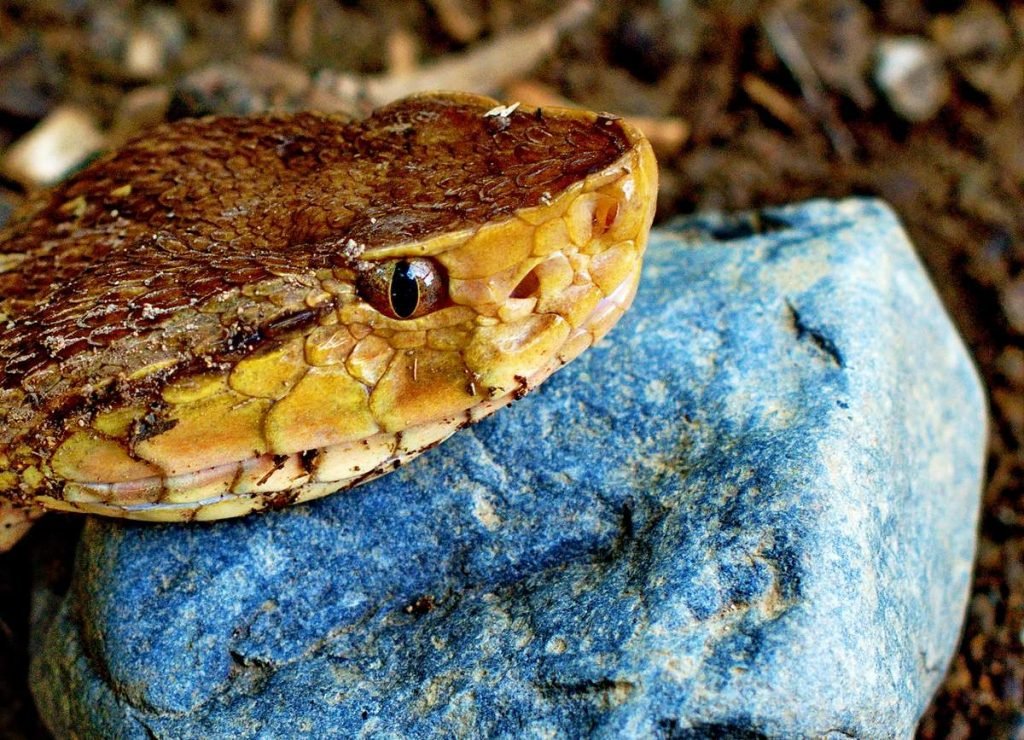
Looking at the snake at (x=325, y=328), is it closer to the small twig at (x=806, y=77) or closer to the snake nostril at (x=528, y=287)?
the snake nostril at (x=528, y=287)

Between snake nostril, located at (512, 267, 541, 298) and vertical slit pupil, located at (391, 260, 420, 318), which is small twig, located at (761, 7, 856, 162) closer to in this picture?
snake nostril, located at (512, 267, 541, 298)

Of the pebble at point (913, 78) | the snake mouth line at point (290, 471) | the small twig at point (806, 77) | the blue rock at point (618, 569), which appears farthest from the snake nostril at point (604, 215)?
the pebble at point (913, 78)

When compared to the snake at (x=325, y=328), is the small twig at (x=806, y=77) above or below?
below

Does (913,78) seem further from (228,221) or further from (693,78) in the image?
(228,221)

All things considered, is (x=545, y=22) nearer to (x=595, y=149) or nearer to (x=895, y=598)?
(x=595, y=149)

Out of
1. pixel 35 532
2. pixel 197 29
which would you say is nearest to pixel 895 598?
pixel 35 532

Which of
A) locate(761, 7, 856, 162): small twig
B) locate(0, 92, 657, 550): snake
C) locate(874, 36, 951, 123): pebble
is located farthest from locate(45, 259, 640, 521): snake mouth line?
locate(874, 36, 951, 123): pebble
